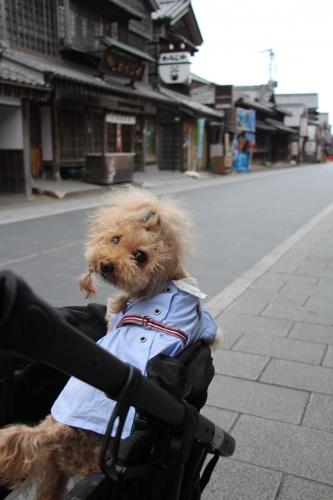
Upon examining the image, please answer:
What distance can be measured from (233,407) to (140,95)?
16582 millimetres

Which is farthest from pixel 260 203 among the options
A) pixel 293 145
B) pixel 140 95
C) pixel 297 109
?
pixel 297 109

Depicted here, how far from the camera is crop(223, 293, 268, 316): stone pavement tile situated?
4644 mm

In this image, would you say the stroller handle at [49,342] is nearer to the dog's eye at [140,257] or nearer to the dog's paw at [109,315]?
the dog's eye at [140,257]

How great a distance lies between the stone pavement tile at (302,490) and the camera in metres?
2.14

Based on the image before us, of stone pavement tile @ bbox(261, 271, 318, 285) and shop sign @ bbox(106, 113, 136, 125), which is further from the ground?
shop sign @ bbox(106, 113, 136, 125)

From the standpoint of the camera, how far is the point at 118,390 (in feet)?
3.14

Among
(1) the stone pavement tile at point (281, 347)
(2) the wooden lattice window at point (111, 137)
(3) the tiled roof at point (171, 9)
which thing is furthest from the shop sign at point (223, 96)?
(1) the stone pavement tile at point (281, 347)

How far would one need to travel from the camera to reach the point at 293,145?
48.3m

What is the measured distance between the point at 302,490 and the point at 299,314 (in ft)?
8.17

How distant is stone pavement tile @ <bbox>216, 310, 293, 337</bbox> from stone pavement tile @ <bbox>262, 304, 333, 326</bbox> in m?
0.12

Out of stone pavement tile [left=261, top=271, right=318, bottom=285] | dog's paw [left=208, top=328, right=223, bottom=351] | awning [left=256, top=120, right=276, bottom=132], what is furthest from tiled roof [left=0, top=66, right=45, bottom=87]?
awning [left=256, top=120, right=276, bottom=132]

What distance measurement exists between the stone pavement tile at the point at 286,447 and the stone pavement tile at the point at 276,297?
91.2 inches

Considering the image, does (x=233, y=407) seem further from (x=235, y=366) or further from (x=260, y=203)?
(x=260, y=203)

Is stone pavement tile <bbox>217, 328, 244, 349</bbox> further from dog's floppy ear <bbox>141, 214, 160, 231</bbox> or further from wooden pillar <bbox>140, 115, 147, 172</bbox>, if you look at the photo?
wooden pillar <bbox>140, 115, 147, 172</bbox>
